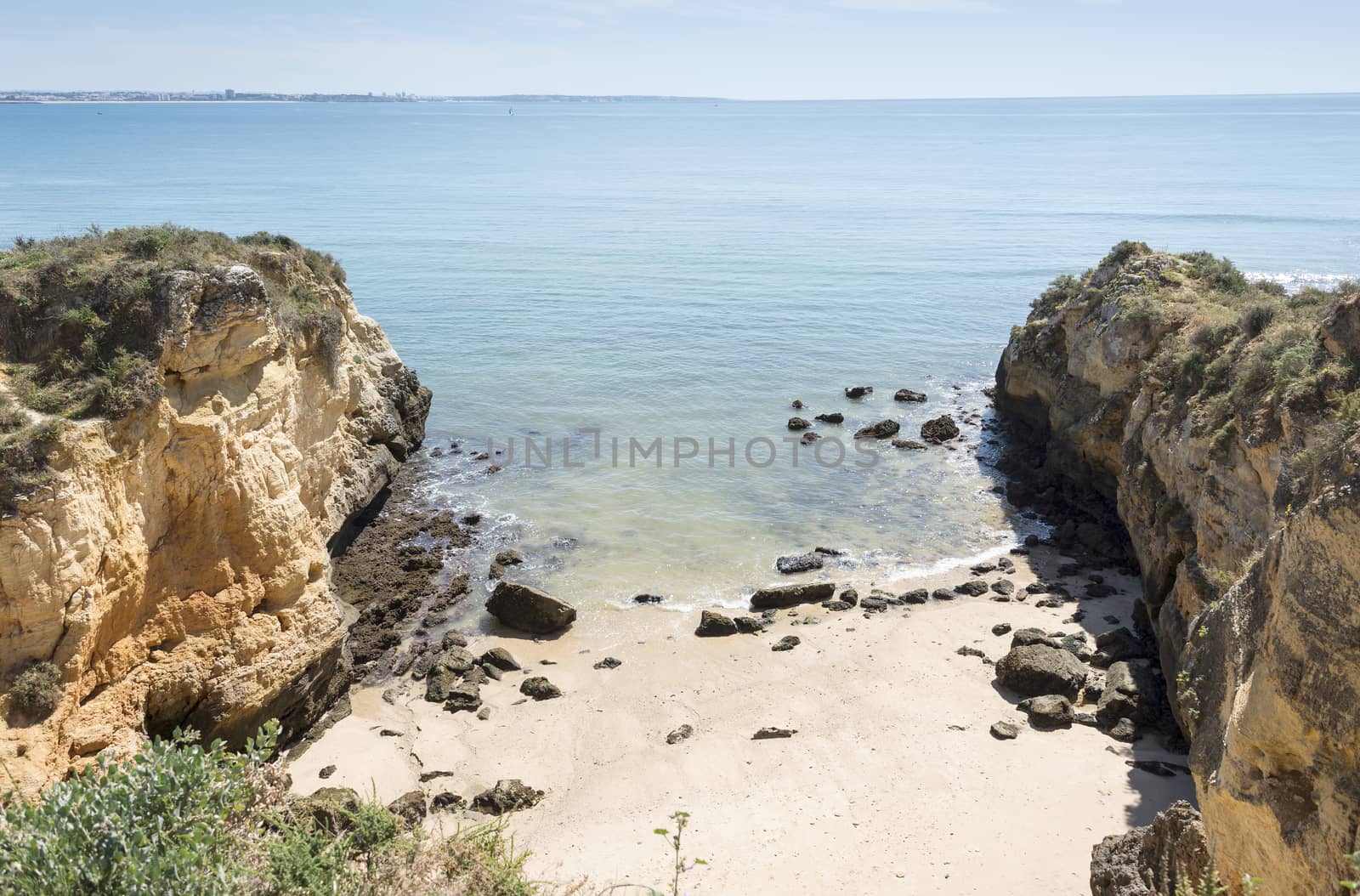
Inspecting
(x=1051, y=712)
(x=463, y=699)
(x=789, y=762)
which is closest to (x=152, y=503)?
(x=463, y=699)

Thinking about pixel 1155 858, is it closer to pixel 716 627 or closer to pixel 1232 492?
pixel 1232 492

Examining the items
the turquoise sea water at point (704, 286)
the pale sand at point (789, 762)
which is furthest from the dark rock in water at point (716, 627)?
the turquoise sea water at point (704, 286)

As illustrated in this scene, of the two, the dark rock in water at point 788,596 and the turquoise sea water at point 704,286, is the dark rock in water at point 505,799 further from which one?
the dark rock in water at point 788,596

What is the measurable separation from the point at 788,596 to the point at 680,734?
612cm

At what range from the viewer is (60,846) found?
22.3 feet

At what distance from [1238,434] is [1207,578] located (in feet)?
9.21

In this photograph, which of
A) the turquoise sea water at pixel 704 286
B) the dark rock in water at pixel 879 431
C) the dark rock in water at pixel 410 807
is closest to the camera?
the dark rock in water at pixel 410 807

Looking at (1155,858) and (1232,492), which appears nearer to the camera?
(1155,858)

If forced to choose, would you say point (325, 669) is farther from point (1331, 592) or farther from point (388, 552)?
point (1331, 592)

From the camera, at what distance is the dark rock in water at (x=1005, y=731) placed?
15781 mm

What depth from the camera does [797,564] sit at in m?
23.6

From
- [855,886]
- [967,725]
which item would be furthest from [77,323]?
[967,725]

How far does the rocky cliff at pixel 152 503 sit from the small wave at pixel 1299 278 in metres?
48.3

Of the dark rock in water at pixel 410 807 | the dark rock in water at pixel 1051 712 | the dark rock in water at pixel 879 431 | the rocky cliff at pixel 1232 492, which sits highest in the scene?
the rocky cliff at pixel 1232 492
